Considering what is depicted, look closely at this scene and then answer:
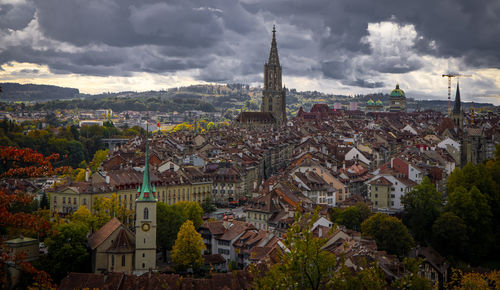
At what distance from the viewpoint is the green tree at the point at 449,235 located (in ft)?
199

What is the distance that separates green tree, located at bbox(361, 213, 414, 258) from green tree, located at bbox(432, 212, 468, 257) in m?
6.76

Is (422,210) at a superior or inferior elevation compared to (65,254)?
superior

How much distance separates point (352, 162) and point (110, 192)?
141 feet

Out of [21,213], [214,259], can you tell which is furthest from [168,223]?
[21,213]

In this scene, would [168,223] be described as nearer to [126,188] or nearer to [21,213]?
[126,188]

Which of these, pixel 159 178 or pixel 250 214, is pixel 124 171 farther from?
pixel 250 214

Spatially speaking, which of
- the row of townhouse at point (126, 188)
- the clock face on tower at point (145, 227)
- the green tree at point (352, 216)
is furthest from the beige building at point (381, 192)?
the clock face on tower at point (145, 227)

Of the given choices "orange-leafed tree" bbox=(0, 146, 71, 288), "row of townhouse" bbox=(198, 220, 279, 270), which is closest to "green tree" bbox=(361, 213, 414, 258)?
"row of townhouse" bbox=(198, 220, 279, 270)

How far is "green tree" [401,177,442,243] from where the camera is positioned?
6444cm

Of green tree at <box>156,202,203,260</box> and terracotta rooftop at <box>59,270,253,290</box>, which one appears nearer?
terracotta rooftop at <box>59,270,253,290</box>

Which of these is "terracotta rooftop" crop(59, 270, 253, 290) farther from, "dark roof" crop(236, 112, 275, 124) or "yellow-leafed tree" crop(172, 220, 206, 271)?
"dark roof" crop(236, 112, 275, 124)

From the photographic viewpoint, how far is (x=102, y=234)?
50406 mm

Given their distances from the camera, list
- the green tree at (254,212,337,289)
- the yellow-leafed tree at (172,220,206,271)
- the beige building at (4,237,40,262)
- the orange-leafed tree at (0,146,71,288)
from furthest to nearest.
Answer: the yellow-leafed tree at (172,220,206,271)
the beige building at (4,237,40,262)
the green tree at (254,212,337,289)
the orange-leafed tree at (0,146,71,288)

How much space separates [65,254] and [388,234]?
27.8 m
